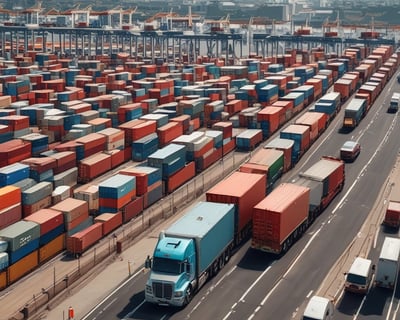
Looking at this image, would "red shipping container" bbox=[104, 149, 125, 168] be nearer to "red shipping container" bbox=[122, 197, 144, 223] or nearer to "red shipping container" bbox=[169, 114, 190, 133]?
"red shipping container" bbox=[169, 114, 190, 133]

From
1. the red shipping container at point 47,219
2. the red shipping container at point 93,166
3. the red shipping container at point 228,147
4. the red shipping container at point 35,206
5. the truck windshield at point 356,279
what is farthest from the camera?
the red shipping container at point 228,147

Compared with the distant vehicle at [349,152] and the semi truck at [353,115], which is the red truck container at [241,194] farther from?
the semi truck at [353,115]

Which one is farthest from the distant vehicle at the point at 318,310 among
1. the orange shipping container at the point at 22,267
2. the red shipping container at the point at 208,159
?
the red shipping container at the point at 208,159

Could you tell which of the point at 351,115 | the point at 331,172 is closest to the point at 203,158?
the point at 331,172

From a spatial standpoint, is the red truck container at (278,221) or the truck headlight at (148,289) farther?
the red truck container at (278,221)

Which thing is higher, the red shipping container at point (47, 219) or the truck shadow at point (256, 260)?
the red shipping container at point (47, 219)

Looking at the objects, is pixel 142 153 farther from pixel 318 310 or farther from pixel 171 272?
pixel 318 310

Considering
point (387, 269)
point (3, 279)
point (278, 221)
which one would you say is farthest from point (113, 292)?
point (387, 269)

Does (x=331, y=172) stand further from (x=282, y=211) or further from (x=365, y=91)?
(x=365, y=91)
